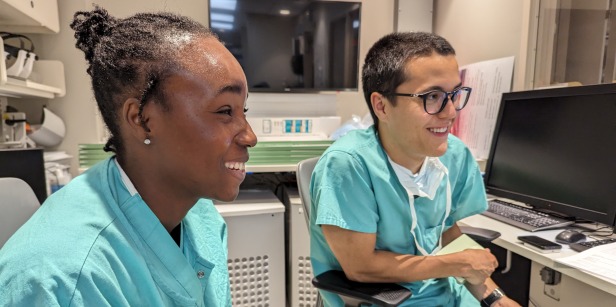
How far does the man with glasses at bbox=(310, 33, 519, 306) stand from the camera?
100cm

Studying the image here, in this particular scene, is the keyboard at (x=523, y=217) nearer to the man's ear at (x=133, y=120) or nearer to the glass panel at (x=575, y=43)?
the glass panel at (x=575, y=43)

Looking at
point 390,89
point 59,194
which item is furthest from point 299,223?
point 59,194

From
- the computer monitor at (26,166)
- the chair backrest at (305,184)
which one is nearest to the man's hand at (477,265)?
the chair backrest at (305,184)

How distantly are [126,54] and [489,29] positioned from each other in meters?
2.04

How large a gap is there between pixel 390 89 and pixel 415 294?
62 cm

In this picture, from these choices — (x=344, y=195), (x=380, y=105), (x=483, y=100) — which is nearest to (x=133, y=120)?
(x=344, y=195)

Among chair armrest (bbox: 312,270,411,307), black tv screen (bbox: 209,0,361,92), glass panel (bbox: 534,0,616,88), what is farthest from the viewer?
black tv screen (bbox: 209,0,361,92)

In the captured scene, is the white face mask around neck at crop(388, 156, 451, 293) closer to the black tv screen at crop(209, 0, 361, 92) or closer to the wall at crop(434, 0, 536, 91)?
the wall at crop(434, 0, 536, 91)

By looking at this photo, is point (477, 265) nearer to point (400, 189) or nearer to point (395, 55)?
point (400, 189)

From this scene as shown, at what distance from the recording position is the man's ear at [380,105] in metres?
1.08

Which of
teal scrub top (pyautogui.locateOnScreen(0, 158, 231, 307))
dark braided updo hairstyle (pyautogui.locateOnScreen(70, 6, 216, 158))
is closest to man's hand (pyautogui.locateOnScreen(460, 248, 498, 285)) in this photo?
teal scrub top (pyautogui.locateOnScreen(0, 158, 231, 307))

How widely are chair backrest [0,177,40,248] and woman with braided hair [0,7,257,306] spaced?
0.52 meters

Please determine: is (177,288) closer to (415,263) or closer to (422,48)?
(415,263)

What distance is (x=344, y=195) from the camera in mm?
1028
